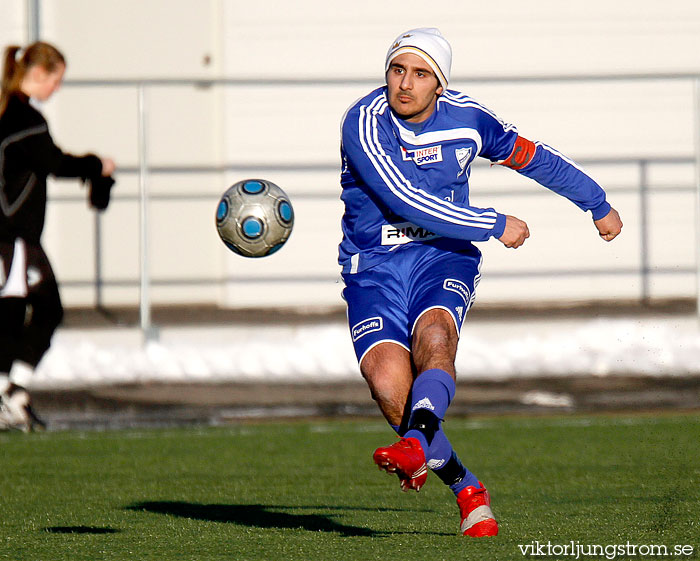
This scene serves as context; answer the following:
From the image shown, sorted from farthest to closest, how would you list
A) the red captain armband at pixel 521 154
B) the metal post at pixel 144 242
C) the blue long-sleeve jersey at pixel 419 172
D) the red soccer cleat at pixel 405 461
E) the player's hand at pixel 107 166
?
1. the metal post at pixel 144 242
2. the player's hand at pixel 107 166
3. the red captain armband at pixel 521 154
4. the blue long-sleeve jersey at pixel 419 172
5. the red soccer cleat at pixel 405 461

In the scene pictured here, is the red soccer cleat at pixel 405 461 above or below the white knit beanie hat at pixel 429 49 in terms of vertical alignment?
below

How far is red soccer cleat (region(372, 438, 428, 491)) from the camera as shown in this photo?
407 cm

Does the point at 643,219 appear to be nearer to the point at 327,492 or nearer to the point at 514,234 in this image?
the point at 327,492

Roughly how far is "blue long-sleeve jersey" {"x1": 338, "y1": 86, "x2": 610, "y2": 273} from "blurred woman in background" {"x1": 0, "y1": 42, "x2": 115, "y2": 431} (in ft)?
10.3

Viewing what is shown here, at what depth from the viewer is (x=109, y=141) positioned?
12086 mm

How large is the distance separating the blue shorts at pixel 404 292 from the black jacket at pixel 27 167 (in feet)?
10.9

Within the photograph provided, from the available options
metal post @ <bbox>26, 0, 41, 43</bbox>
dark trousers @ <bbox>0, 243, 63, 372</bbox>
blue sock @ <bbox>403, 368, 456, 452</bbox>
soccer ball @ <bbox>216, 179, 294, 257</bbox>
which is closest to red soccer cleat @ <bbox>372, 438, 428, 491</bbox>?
blue sock @ <bbox>403, 368, 456, 452</bbox>

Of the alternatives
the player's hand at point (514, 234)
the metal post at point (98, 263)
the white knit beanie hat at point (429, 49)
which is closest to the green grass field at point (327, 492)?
the player's hand at point (514, 234)

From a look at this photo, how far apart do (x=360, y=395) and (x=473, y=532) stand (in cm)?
456

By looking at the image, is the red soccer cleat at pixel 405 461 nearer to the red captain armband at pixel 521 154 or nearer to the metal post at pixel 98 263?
the red captain armband at pixel 521 154

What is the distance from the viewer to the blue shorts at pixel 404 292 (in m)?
4.83

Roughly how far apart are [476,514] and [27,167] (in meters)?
4.35

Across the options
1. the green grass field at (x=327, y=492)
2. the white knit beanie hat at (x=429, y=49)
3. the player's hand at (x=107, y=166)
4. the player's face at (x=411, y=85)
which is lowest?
the green grass field at (x=327, y=492)

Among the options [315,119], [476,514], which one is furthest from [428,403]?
[315,119]
